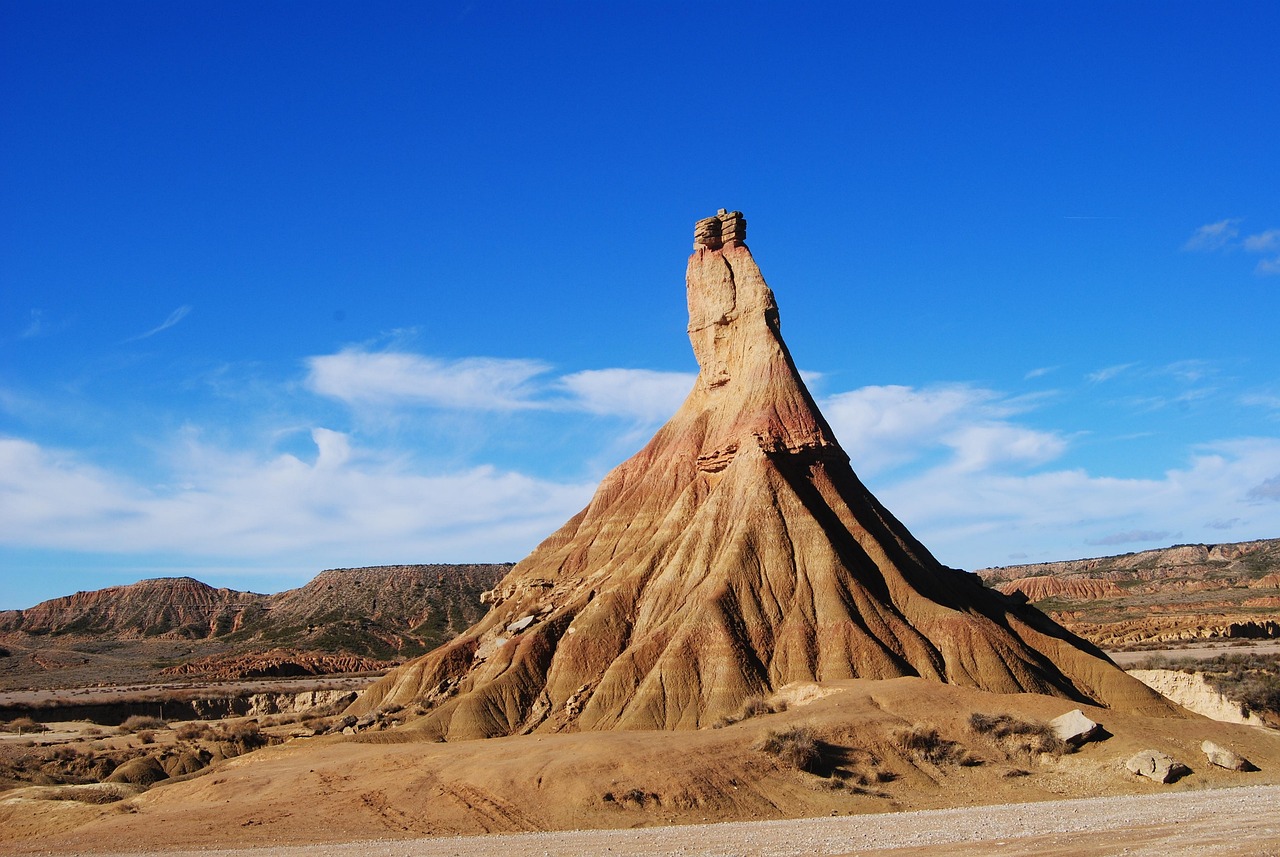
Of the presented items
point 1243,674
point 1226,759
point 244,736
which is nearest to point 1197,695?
point 1243,674

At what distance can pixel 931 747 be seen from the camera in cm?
3347

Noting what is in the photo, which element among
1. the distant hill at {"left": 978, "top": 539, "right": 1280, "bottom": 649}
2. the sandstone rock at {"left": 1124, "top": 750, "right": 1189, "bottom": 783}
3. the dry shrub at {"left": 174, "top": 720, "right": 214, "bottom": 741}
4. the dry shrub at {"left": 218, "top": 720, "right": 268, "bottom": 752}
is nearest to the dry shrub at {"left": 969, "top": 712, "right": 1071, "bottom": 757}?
the sandstone rock at {"left": 1124, "top": 750, "right": 1189, "bottom": 783}

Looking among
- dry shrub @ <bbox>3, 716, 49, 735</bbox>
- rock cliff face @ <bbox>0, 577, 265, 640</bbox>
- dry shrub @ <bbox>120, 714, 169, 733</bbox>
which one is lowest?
dry shrub @ <bbox>120, 714, 169, 733</bbox>

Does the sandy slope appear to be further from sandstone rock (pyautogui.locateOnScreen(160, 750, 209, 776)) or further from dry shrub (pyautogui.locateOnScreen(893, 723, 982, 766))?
sandstone rock (pyautogui.locateOnScreen(160, 750, 209, 776))

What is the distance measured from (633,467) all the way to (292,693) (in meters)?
35.1

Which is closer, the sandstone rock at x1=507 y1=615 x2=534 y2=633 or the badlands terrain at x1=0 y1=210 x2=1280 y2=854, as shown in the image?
the badlands terrain at x1=0 y1=210 x2=1280 y2=854

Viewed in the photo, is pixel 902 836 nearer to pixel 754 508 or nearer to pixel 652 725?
pixel 652 725

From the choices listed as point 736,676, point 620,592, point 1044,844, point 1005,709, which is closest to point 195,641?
point 620,592

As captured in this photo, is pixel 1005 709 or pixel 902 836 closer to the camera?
pixel 902 836

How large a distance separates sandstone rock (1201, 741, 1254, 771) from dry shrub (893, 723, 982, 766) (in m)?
6.92

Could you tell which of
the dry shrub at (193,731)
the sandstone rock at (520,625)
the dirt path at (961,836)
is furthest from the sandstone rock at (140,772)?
the dirt path at (961,836)

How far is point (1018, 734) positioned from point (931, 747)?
2848mm

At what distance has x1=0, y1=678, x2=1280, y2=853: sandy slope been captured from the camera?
95.6 feet

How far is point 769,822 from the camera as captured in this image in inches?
Answer: 1096
